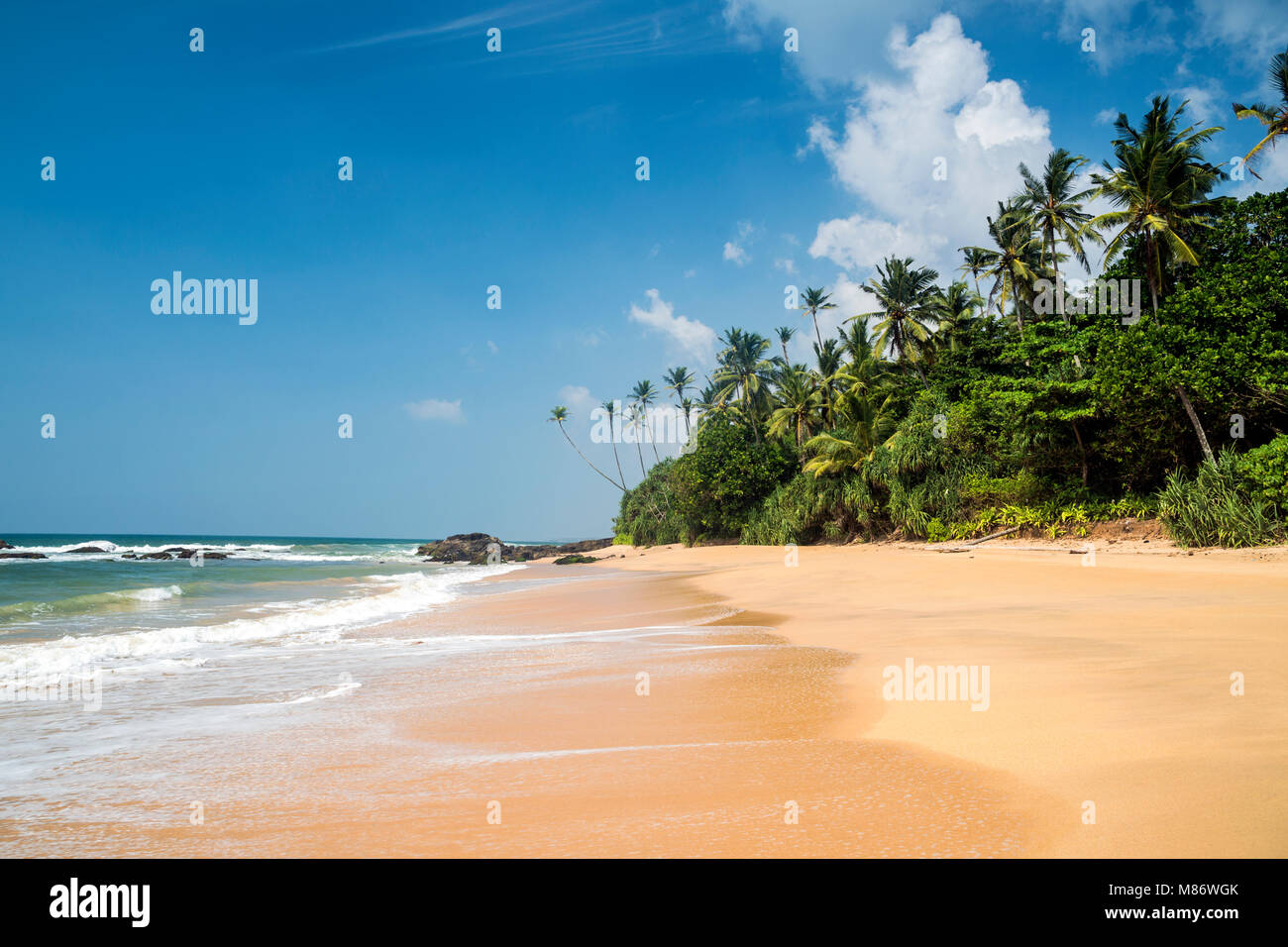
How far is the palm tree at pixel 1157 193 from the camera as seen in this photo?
20.8m

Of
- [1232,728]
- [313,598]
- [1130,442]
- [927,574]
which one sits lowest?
[313,598]

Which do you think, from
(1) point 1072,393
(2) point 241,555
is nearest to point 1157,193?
(1) point 1072,393

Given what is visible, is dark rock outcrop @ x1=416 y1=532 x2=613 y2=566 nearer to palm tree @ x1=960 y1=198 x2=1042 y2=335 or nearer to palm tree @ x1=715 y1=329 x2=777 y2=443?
palm tree @ x1=715 y1=329 x2=777 y2=443

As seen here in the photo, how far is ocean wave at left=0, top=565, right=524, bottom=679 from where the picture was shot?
768 centimetres

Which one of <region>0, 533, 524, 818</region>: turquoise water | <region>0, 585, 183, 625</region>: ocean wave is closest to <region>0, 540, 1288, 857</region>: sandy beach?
<region>0, 533, 524, 818</region>: turquoise water

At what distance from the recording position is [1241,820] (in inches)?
91.5

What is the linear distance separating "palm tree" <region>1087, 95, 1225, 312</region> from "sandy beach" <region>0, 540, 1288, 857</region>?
711 inches

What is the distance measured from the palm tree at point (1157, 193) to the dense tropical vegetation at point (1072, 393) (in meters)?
0.07

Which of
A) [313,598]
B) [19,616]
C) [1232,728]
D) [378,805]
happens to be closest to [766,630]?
[1232,728]

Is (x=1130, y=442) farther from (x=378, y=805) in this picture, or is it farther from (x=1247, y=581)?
(x=378, y=805)

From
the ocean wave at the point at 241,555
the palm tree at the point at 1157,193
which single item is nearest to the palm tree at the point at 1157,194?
the palm tree at the point at 1157,193

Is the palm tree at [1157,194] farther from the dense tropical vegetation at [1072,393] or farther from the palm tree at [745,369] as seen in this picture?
the palm tree at [745,369]

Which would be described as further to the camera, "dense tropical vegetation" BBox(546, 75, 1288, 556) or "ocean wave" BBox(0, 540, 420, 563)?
"ocean wave" BBox(0, 540, 420, 563)
